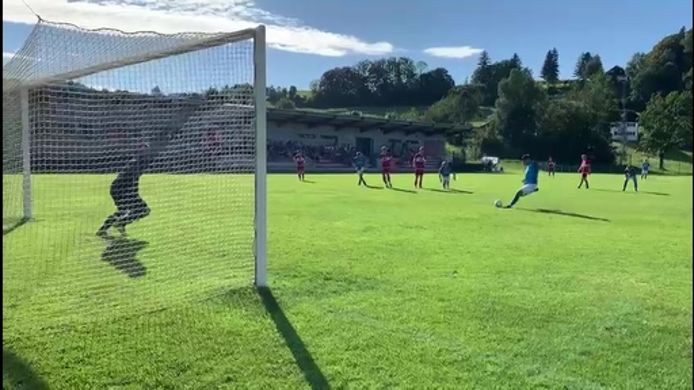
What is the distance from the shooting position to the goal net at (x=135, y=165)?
682 cm

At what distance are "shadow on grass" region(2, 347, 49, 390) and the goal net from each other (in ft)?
3.11

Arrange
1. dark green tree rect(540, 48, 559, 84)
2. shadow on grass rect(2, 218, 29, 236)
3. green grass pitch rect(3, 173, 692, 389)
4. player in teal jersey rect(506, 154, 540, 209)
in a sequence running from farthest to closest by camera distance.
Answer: dark green tree rect(540, 48, 559, 84)
player in teal jersey rect(506, 154, 540, 209)
shadow on grass rect(2, 218, 29, 236)
green grass pitch rect(3, 173, 692, 389)

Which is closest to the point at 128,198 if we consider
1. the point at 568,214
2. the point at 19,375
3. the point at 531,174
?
the point at 19,375

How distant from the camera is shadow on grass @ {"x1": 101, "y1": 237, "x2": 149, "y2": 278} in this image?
767cm

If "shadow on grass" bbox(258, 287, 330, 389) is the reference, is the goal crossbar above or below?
above

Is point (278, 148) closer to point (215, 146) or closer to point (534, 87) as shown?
point (534, 87)

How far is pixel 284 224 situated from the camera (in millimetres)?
13289

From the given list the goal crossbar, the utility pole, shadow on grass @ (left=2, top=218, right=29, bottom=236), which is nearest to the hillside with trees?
the utility pole

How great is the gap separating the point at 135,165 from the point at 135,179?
0.37 meters

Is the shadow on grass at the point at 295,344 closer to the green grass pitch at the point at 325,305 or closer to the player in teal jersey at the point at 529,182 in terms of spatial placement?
the green grass pitch at the point at 325,305

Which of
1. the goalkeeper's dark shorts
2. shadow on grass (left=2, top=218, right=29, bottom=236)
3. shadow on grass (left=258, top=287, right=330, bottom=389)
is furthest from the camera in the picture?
shadow on grass (left=2, top=218, right=29, bottom=236)

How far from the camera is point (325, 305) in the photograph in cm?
648

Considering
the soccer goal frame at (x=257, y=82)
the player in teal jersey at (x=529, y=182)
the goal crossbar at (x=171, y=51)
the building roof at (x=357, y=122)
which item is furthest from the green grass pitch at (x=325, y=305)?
the building roof at (x=357, y=122)

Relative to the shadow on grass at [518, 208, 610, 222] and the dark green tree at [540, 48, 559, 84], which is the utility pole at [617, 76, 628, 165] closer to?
the shadow on grass at [518, 208, 610, 222]
